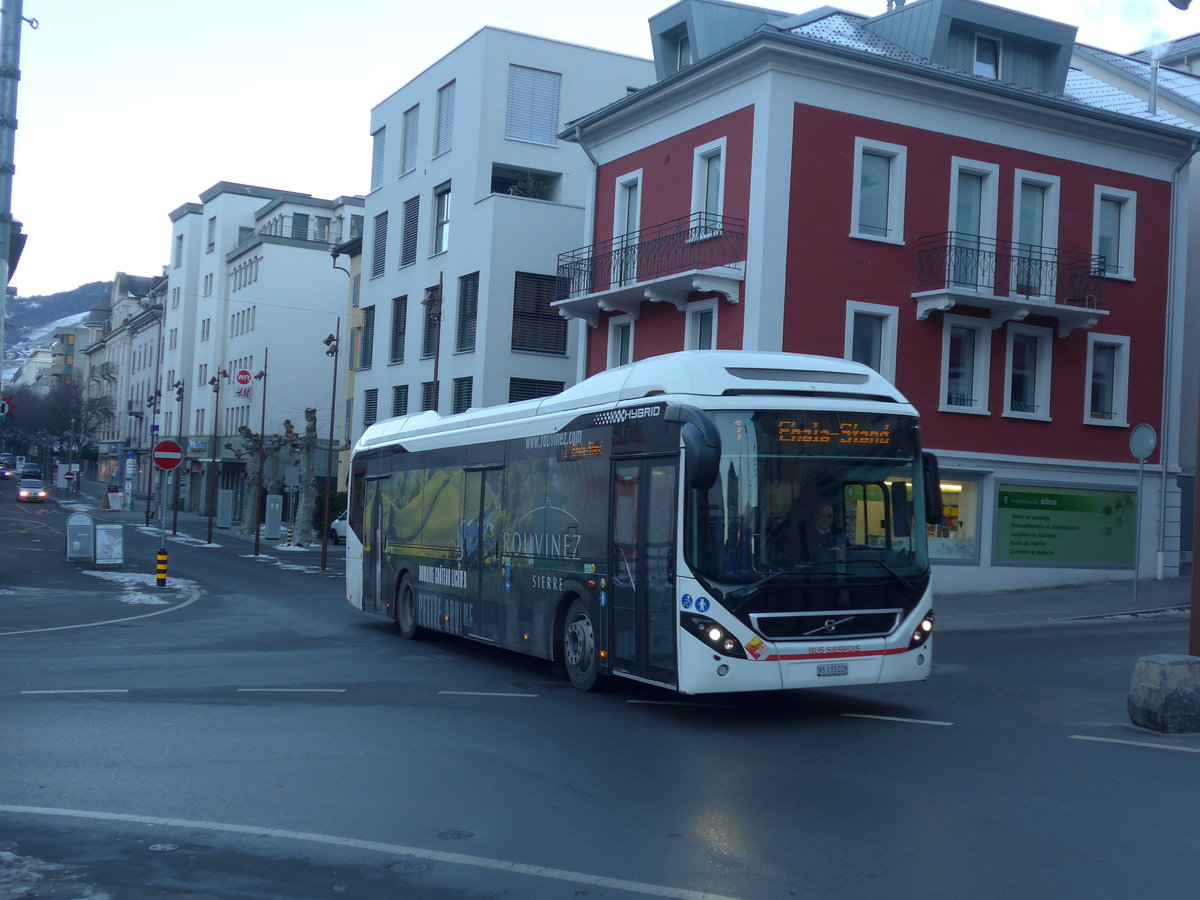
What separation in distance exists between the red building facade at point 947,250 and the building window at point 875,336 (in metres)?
0.05

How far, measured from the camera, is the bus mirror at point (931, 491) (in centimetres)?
1142

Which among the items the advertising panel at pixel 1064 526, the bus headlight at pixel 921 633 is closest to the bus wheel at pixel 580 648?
the bus headlight at pixel 921 633

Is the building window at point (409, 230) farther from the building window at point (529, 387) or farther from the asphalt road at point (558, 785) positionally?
the asphalt road at point (558, 785)

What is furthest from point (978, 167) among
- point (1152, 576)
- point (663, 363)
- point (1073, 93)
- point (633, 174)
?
point (663, 363)

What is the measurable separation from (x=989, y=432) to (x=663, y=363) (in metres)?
17.3

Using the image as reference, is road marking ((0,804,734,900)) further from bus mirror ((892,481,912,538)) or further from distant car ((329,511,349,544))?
distant car ((329,511,349,544))

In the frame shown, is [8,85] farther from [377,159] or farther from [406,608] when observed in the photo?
[377,159]

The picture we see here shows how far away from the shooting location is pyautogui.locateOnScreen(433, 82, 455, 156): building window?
135ft

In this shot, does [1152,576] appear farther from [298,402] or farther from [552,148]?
[298,402]

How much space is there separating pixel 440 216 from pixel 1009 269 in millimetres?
20524

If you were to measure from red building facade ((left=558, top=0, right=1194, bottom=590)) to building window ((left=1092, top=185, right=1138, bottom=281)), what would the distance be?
5 centimetres

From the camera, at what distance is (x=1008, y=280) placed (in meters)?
26.8

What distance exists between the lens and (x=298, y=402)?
70.8 metres

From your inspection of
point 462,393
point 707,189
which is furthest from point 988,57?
point 462,393
